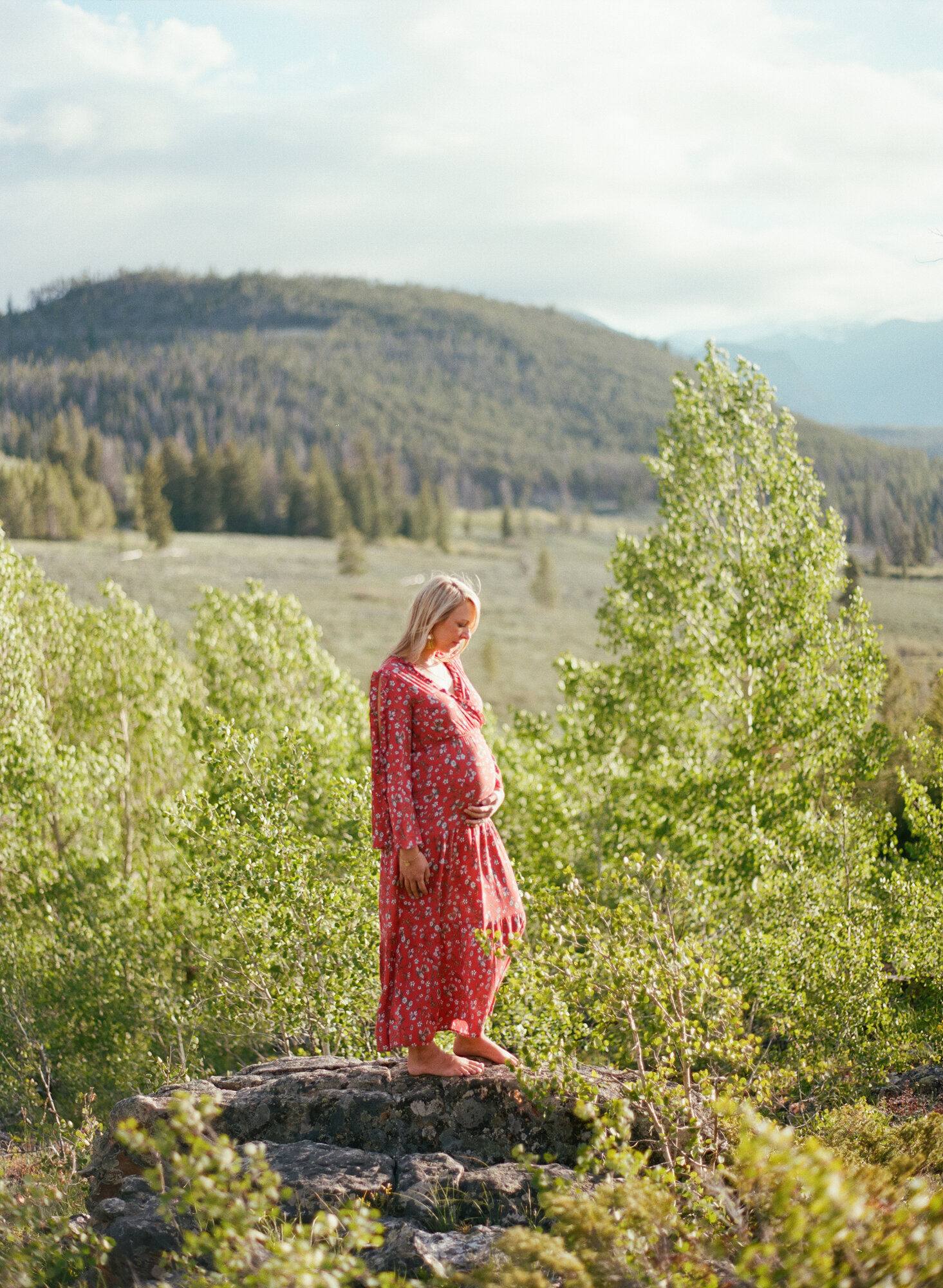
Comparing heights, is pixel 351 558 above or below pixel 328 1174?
above

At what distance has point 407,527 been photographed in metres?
124

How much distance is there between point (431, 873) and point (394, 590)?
9260 cm

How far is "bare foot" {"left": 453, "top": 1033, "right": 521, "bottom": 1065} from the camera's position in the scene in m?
5.07

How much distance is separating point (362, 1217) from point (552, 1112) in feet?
7.28

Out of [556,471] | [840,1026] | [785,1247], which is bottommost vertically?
[840,1026]

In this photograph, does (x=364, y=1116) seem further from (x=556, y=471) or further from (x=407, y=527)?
(x=556, y=471)

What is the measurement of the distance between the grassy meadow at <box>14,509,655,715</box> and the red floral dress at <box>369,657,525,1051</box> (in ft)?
204

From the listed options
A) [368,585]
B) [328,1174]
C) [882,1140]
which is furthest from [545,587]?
[328,1174]

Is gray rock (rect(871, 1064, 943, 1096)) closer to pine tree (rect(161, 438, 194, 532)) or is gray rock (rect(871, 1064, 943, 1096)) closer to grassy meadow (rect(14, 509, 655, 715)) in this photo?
grassy meadow (rect(14, 509, 655, 715))

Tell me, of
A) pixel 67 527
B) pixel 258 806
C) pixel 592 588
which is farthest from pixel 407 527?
pixel 258 806

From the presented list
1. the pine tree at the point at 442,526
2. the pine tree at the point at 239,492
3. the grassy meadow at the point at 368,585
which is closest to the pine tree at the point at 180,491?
the grassy meadow at the point at 368,585

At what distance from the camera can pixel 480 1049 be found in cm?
509

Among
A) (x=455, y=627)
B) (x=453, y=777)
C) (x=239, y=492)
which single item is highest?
(x=239, y=492)

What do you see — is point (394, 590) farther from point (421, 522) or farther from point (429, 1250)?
point (429, 1250)
